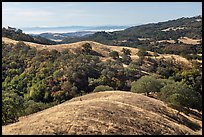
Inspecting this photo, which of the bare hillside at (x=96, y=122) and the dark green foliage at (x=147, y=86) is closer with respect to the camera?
the bare hillside at (x=96, y=122)

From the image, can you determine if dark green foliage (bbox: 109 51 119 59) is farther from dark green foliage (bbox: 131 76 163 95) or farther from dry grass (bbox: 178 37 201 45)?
dry grass (bbox: 178 37 201 45)

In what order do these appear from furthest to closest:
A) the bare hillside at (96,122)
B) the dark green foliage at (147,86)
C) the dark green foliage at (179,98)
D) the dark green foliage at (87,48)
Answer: the dark green foliage at (87,48) < the dark green foliage at (147,86) < the dark green foliage at (179,98) < the bare hillside at (96,122)

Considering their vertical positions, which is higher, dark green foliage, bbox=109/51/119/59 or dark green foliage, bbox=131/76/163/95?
dark green foliage, bbox=131/76/163/95

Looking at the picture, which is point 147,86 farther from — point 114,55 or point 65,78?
point 114,55

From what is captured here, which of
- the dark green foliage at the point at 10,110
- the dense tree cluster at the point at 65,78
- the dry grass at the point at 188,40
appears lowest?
the dry grass at the point at 188,40

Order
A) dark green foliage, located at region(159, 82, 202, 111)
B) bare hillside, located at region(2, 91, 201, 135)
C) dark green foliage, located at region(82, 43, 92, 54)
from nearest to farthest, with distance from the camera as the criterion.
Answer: bare hillside, located at region(2, 91, 201, 135), dark green foliage, located at region(159, 82, 202, 111), dark green foliage, located at region(82, 43, 92, 54)

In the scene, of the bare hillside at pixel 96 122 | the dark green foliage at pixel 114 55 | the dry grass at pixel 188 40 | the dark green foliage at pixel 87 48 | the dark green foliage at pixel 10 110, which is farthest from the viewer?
the dry grass at pixel 188 40

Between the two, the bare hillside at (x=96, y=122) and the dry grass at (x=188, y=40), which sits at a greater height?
the bare hillside at (x=96, y=122)

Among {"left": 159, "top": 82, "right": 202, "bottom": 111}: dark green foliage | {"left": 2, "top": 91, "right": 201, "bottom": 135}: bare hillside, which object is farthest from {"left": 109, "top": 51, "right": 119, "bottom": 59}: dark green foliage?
{"left": 2, "top": 91, "right": 201, "bottom": 135}: bare hillside

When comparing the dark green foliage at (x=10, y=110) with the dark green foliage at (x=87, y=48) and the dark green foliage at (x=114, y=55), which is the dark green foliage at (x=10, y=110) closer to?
the dark green foliage at (x=114, y=55)

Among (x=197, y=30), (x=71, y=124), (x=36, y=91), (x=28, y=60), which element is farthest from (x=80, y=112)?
(x=197, y=30)

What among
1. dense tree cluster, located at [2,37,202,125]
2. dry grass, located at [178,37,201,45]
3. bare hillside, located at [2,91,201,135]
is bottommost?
dry grass, located at [178,37,201,45]

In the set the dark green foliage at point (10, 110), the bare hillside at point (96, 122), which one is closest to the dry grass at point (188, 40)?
the dark green foliage at point (10, 110)
